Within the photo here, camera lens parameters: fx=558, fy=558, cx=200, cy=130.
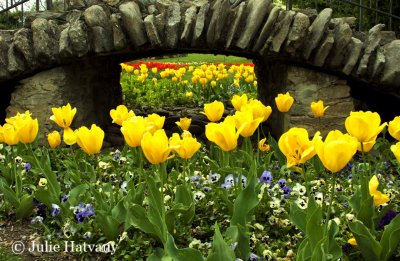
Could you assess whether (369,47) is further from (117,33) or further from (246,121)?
(246,121)

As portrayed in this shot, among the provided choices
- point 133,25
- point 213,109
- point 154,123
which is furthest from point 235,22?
point 154,123

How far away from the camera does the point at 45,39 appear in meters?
4.95

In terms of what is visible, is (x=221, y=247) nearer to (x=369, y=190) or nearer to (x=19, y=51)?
(x=369, y=190)

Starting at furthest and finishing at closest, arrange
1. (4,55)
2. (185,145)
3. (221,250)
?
(4,55)
(185,145)
(221,250)

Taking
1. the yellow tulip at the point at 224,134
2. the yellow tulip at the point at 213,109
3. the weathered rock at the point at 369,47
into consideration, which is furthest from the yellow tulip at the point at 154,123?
the weathered rock at the point at 369,47

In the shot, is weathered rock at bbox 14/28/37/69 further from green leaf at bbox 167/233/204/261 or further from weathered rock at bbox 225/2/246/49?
green leaf at bbox 167/233/204/261

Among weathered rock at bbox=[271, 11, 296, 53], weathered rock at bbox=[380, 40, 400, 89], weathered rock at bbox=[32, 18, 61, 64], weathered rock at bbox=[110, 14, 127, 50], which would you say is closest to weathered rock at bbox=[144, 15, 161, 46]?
weathered rock at bbox=[110, 14, 127, 50]

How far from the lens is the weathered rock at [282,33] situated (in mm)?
4715

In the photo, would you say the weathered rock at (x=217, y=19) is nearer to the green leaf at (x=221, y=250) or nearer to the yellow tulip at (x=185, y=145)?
the yellow tulip at (x=185, y=145)

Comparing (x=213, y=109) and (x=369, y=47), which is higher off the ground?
(x=213, y=109)

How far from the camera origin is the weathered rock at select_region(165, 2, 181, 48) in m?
4.88

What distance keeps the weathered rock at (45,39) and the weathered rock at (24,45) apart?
60 mm

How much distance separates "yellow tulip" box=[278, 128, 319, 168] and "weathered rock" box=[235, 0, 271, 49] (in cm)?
267

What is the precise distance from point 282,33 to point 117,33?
4.70ft
